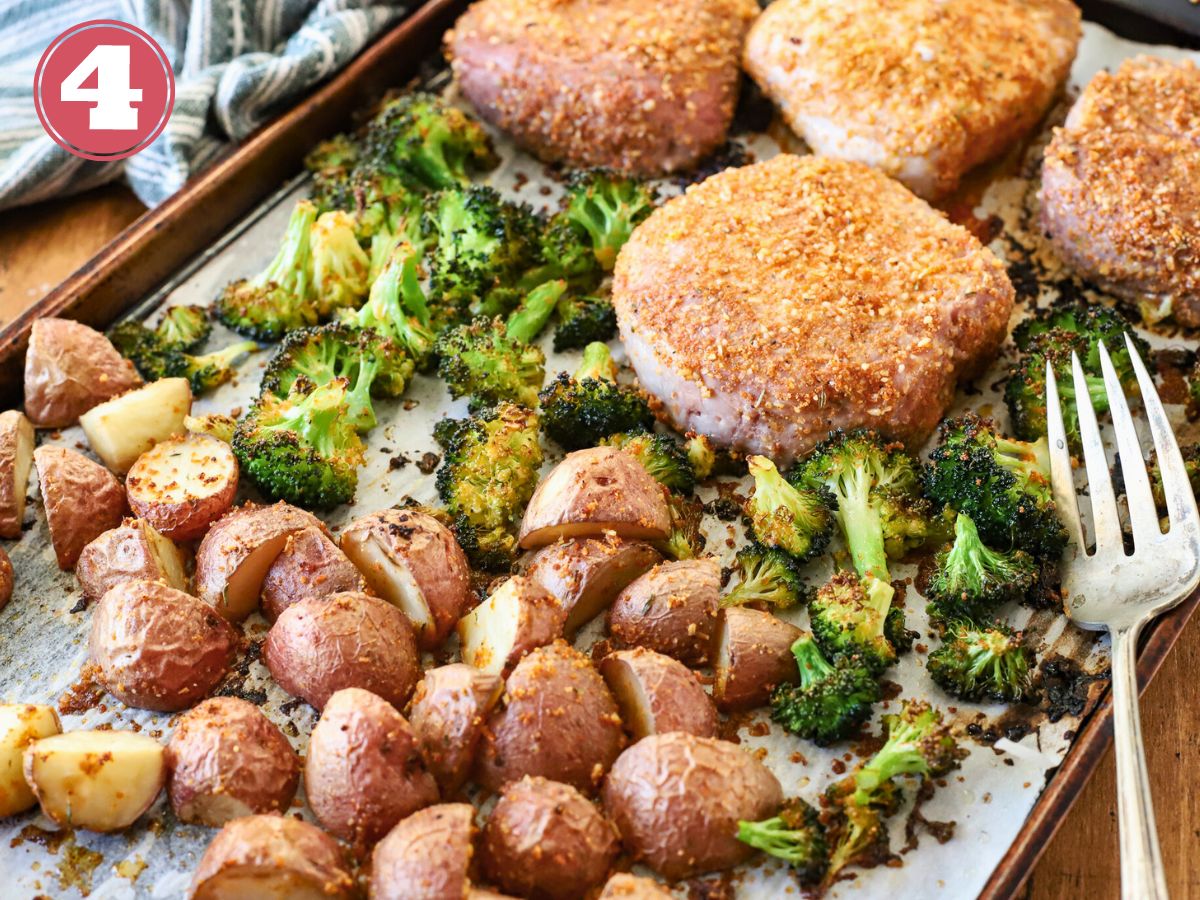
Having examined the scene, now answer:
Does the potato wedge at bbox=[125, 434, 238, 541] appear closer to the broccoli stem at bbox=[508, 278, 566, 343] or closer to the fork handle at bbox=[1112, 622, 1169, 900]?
the broccoli stem at bbox=[508, 278, 566, 343]

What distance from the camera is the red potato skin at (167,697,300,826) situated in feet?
8.96

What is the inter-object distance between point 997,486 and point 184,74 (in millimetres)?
3562

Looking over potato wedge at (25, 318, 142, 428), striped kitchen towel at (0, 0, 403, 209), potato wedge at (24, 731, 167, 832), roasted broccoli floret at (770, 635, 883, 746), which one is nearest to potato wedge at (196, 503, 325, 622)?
potato wedge at (24, 731, 167, 832)

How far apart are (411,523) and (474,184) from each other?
6.34 feet

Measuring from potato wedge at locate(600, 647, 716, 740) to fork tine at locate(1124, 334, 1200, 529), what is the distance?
4.91ft

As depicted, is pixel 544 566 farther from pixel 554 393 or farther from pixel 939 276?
pixel 939 276

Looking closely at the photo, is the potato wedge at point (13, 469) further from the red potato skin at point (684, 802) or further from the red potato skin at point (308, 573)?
the red potato skin at point (684, 802)

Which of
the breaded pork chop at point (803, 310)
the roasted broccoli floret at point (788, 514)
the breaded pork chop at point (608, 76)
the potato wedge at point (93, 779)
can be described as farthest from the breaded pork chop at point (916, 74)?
the potato wedge at point (93, 779)

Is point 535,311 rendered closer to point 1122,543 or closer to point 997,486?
point 997,486

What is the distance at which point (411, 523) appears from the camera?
126 inches

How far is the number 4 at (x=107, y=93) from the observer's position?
4465 mm

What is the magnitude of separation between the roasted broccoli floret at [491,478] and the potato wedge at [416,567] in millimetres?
148

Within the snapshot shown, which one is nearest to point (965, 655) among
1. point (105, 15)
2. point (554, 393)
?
point (554, 393)

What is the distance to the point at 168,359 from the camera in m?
3.89
